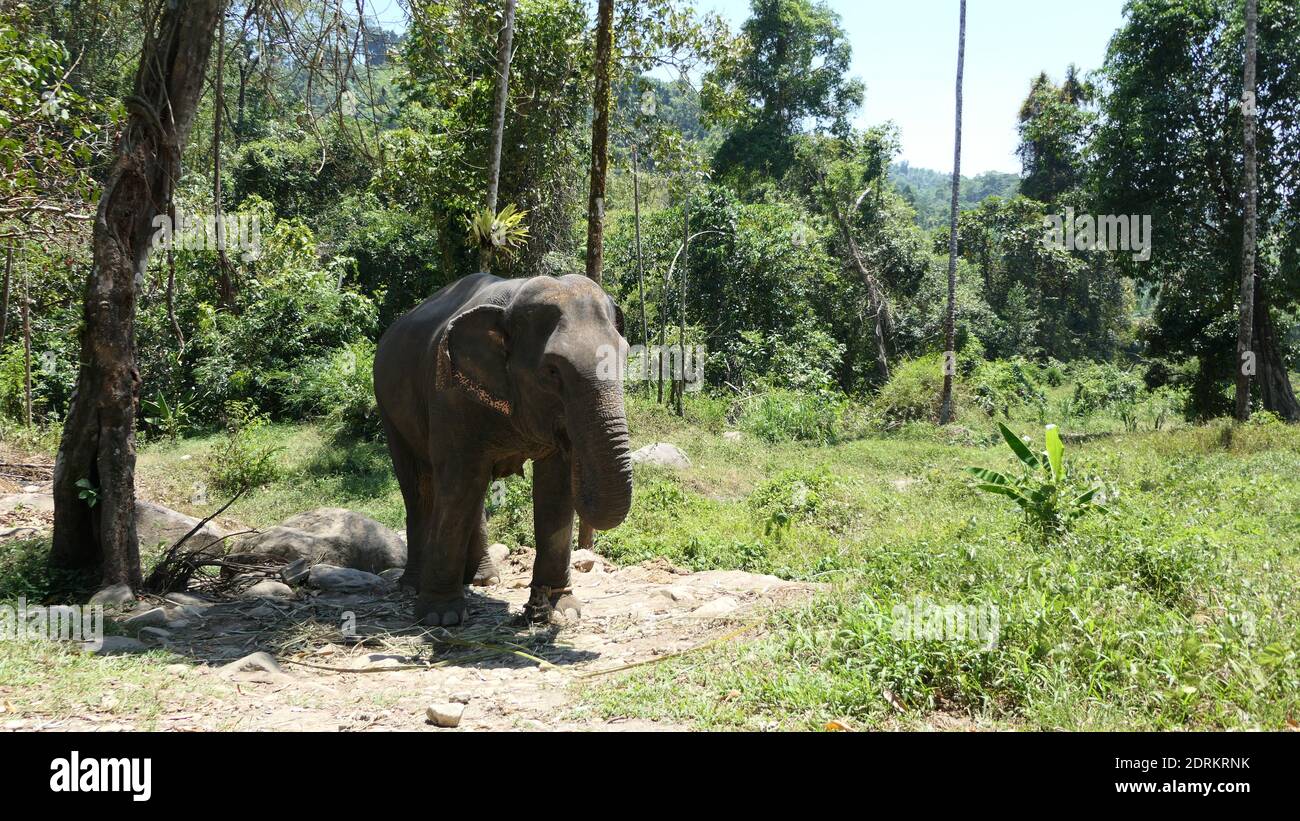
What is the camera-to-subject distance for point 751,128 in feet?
133

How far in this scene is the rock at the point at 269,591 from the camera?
797 centimetres

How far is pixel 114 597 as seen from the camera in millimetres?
7219

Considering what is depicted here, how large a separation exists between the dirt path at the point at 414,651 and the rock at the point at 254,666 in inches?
0.9

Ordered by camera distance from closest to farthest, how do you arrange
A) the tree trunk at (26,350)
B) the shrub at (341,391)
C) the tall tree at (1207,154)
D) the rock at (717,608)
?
the rock at (717,608) < the tree trunk at (26,350) < the shrub at (341,391) < the tall tree at (1207,154)

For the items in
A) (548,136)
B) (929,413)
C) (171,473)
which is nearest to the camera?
(171,473)

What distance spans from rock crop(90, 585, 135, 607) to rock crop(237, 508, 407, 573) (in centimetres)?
151

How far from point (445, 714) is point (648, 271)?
20.7m

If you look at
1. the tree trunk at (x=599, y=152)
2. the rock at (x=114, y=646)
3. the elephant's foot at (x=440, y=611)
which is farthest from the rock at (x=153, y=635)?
the tree trunk at (x=599, y=152)

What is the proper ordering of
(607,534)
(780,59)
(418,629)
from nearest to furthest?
1. (418,629)
2. (607,534)
3. (780,59)

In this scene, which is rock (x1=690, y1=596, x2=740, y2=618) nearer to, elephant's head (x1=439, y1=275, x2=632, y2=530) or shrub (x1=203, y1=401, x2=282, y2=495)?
elephant's head (x1=439, y1=275, x2=632, y2=530)

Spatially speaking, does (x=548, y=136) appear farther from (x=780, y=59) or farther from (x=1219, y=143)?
(x=780, y=59)

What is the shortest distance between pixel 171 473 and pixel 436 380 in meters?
8.49

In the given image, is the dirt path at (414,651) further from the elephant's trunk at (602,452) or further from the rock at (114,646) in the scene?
the elephant's trunk at (602,452)
